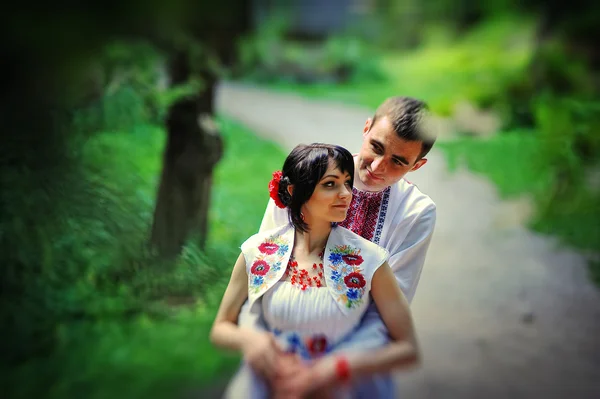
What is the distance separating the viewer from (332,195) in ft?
3.31

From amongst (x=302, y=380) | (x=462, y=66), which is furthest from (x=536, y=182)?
(x=302, y=380)

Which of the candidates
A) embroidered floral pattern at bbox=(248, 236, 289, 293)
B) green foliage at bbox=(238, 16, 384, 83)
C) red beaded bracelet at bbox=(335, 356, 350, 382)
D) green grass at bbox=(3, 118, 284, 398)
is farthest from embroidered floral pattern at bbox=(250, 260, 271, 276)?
green foliage at bbox=(238, 16, 384, 83)

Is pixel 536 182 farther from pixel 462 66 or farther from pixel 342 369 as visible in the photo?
pixel 342 369

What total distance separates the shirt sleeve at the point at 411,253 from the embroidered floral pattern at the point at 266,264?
0.71 feet

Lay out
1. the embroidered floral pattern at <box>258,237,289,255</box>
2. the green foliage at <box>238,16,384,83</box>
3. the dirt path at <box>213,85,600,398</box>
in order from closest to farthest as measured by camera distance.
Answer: the embroidered floral pattern at <box>258,237,289,255</box> → the dirt path at <box>213,85,600,398</box> → the green foliage at <box>238,16,384,83</box>

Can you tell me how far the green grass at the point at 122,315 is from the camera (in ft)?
5.41

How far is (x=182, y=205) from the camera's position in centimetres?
227

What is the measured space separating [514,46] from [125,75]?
12.3 feet

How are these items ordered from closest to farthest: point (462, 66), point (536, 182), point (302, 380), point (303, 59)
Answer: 1. point (302, 380)
2. point (536, 182)
3. point (462, 66)
4. point (303, 59)

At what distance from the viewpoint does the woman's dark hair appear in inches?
39.5

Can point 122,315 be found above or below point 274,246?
below

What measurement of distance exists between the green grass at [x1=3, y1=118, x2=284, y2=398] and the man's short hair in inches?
24.6

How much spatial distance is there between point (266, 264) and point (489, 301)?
1.88 metres

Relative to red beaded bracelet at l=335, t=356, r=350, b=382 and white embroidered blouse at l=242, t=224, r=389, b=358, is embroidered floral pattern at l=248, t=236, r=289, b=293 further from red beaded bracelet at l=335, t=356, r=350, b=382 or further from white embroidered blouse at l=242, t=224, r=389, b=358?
red beaded bracelet at l=335, t=356, r=350, b=382
